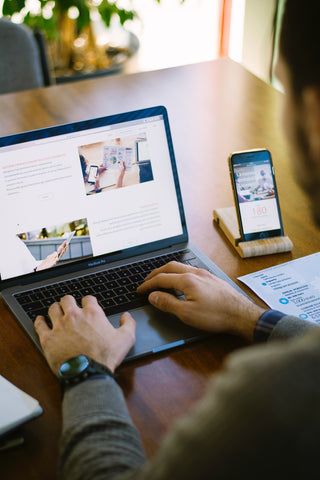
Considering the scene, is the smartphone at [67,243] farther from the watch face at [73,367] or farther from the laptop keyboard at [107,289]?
the watch face at [73,367]

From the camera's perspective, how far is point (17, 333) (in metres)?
1.04

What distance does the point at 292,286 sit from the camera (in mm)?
1106

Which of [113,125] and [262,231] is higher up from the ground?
[113,125]

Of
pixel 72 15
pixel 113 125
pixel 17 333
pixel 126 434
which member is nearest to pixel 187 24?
pixel 72 15

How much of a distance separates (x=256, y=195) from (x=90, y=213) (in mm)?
399

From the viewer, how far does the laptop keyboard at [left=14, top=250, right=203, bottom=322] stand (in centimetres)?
106

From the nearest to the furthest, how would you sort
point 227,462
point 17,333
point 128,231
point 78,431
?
1. point 227,462
2. point 78,431
3. point 17,333
4. point 128,231

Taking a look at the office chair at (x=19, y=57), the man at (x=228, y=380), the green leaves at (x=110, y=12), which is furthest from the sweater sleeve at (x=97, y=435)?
the green leaves at (x=110, y=12)

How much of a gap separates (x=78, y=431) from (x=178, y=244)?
58 centimetres

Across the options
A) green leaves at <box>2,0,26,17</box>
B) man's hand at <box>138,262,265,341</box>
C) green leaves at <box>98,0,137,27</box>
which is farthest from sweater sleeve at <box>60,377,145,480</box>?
green leaves at <box>98,0,137,27</box>

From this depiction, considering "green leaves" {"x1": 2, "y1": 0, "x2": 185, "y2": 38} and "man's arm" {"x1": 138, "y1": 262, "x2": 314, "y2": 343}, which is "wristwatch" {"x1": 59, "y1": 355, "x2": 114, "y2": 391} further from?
"green leaves" {"x1": 2, "y1": 0, "x2": 185, "y2": 38}

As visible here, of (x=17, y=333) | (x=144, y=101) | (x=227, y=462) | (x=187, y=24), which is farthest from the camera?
(x=187, y=24)

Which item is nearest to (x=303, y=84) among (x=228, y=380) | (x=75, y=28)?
(x=228, y=380)

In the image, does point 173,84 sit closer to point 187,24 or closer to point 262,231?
point 262,231
